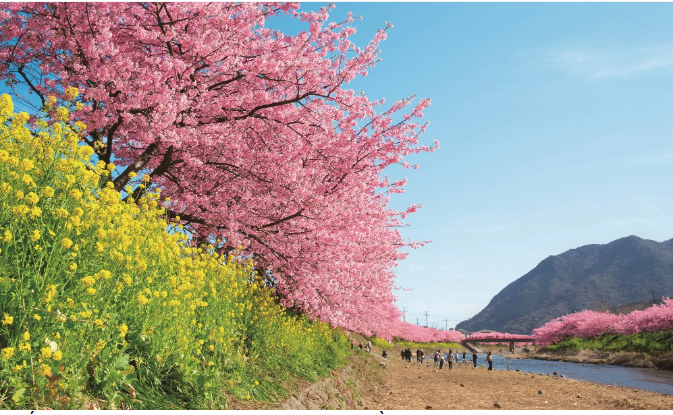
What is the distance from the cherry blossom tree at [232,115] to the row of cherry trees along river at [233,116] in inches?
1.4

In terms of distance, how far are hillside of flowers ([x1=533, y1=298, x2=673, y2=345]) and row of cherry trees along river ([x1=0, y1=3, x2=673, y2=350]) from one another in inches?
1869

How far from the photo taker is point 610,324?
6091 cm

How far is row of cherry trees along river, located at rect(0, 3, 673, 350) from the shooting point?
785 cm

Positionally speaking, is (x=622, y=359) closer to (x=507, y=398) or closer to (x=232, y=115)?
(x=507, y=398)

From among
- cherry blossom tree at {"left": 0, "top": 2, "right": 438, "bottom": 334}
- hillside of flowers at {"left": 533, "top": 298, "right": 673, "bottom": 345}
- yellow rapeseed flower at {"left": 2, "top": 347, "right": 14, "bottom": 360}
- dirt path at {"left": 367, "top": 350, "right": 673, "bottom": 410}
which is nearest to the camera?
yellow rapeseed flower at {"left": 2, "top": 347, "right": 14, "bottom": 360}

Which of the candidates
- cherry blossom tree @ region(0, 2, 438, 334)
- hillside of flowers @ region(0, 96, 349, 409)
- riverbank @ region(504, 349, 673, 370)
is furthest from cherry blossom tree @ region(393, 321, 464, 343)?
hillside of flowers @ region(0, 96, 349, 409)

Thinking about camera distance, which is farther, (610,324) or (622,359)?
(610,324)

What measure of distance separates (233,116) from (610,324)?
2770 inches

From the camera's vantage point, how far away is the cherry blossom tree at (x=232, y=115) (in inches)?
309

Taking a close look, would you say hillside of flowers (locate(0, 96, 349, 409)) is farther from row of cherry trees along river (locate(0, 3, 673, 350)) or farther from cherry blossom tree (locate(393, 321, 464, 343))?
cherry blossom tree (locate(393, 321, 464, 343))

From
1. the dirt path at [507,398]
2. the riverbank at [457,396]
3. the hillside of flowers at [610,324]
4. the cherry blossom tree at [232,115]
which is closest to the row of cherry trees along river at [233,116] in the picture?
the cherry blossom tree at [232,115]

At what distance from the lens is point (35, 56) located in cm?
866

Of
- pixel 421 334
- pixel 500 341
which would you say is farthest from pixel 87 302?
pixel 500 341

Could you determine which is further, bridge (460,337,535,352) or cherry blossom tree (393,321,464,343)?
bridge (460,337,535,352)
